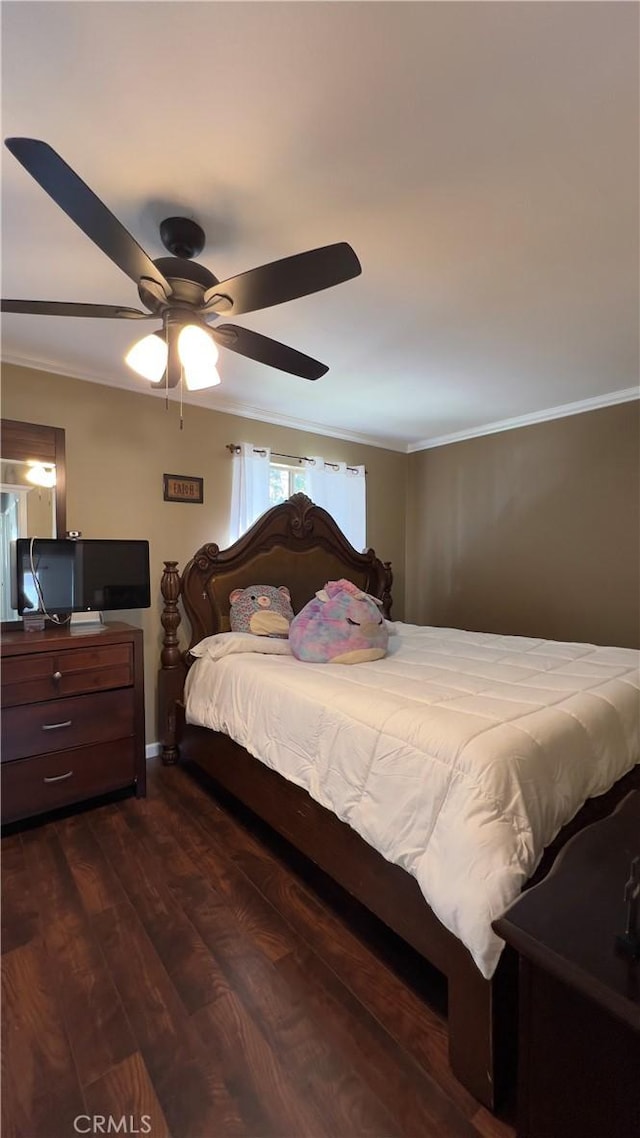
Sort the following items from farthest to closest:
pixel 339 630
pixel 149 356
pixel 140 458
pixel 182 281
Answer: pixel 140 458 < pixel 339 630 < pixel 149 356 < pixel 182 281

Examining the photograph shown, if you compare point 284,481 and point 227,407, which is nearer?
point 227,407

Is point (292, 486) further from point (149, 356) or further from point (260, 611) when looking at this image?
point (149, 356)

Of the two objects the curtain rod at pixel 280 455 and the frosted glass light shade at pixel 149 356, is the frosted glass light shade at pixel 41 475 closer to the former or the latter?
the curtain rod at pixel 280 455

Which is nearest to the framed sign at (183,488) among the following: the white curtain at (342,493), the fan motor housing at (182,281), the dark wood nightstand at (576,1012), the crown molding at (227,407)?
the crown molding at (227,407)

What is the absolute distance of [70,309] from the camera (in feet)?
5.10

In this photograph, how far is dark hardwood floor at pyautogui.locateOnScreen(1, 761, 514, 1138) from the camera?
109 cm

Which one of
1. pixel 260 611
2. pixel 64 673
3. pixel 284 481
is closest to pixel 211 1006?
pixel 64 673

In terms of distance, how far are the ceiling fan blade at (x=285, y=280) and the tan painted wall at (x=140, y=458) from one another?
1.69m

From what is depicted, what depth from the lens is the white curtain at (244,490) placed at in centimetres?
340

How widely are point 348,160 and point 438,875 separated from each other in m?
1.98

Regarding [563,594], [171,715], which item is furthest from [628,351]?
[171,715]

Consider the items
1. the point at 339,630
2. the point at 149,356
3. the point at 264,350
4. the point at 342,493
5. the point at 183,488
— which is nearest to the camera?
the point at 149,356

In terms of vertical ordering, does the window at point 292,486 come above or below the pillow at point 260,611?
above

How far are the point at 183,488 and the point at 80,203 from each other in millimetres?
2193
